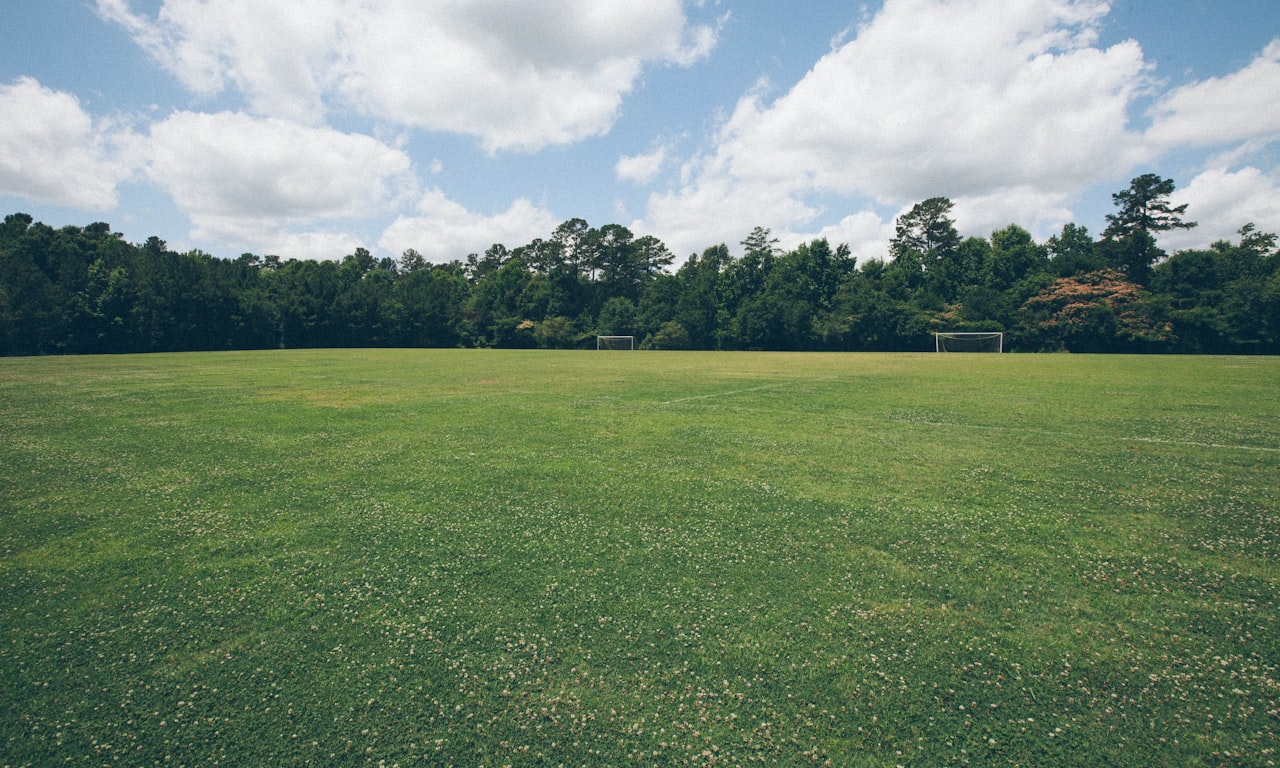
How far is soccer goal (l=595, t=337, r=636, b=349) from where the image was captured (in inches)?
3622

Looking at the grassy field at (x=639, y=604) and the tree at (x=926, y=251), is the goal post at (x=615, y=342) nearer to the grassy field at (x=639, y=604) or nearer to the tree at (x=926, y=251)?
the tree at (x=926, y=251)

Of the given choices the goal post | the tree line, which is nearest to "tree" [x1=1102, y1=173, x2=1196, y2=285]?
the tree line

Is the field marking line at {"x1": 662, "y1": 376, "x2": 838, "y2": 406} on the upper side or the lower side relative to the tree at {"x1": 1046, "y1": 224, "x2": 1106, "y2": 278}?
lower

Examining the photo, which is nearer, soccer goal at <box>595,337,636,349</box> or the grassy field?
the grassy field

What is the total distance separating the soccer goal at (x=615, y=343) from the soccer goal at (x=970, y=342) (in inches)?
1723

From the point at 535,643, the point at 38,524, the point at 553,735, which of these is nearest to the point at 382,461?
the point at 38,524

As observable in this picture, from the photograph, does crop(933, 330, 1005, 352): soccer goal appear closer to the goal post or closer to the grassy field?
the goal post

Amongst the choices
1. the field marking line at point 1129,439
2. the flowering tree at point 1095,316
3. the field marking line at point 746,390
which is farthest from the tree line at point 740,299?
the field marking line at point 1129,439

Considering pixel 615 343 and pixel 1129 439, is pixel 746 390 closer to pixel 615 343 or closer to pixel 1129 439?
pixel 1129 439

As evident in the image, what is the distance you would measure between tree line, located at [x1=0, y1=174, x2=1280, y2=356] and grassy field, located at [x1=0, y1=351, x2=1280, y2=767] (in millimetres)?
70057

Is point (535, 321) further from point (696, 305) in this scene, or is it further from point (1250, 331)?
point (1250, 331)

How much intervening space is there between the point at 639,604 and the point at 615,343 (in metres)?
89.3

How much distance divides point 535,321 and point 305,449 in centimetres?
9287

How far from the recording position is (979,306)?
74188mm
